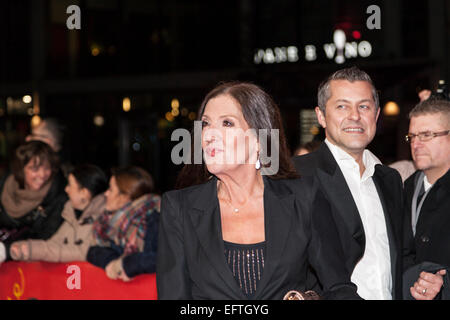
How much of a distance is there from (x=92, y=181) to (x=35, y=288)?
115cm

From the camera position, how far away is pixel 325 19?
16.0m

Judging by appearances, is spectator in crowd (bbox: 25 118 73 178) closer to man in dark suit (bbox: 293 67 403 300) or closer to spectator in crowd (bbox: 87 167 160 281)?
spectator in crowd (bbox: 87 167 160 281)

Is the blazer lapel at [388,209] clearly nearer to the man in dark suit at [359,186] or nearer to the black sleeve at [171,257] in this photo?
the man in dark suit at [359,186]

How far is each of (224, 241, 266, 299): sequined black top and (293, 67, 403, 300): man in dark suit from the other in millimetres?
549

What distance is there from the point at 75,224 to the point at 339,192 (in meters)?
3.57

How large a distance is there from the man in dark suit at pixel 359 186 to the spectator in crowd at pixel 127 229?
2.46m

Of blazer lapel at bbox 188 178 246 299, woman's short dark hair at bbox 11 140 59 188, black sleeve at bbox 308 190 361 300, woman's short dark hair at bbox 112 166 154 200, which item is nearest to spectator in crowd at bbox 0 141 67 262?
woman's short dark hair at bbox 11 140 59 188

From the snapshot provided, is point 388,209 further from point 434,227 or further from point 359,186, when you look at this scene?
point 434,227

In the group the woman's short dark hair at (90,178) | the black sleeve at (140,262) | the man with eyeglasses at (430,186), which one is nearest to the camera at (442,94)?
the man with eyeglasses at (430,186)

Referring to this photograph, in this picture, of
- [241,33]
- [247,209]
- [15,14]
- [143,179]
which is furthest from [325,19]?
[247,209]

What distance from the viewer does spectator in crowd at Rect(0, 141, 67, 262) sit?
613 centimetres

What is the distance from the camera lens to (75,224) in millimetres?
5879
